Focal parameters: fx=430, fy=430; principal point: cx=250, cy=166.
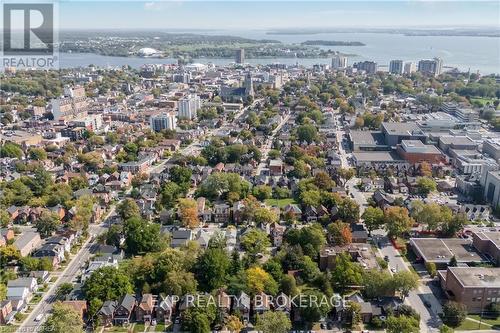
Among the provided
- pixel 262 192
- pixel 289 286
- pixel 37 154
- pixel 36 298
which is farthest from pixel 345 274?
pixel 37 154

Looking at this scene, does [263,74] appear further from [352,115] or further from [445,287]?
[445,287]

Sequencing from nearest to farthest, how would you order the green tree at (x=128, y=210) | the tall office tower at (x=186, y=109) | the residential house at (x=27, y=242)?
the residential house at (x=27, y=242), the green tree at (x=128, y=210), the tall office tower at (x=186, y=109)

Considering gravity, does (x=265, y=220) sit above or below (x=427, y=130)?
below

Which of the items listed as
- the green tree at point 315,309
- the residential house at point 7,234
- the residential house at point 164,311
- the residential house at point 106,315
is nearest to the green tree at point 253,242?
the green tree at point 315,309

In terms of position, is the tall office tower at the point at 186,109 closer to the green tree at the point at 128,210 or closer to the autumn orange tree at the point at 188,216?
the green tree at the point at 128,210

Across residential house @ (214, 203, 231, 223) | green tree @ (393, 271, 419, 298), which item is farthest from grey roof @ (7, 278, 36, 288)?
green tree @ (393, 271, 419, 298)

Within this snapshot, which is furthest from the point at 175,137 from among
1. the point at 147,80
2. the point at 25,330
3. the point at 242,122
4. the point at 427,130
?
the point at 147,80

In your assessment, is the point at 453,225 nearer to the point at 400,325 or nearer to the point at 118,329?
the point at 400,325
